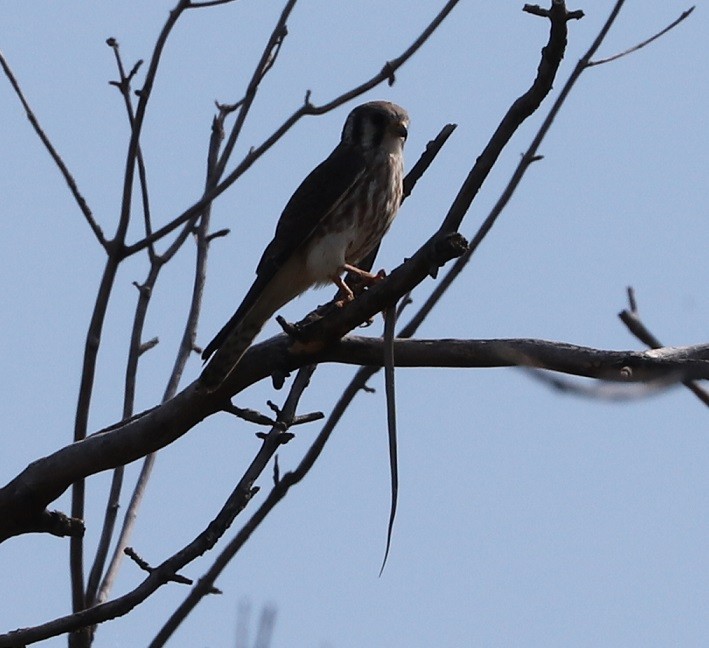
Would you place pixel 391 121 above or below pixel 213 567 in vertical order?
above

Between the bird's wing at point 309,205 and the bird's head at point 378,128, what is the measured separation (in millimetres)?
75

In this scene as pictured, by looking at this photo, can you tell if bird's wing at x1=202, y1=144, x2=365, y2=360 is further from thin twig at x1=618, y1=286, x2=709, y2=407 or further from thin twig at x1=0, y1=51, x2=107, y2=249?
thin twig at x1=618, y1=286, x2=709, y2=407

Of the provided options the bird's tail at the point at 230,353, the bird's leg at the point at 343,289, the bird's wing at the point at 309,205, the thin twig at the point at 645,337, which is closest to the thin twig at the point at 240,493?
the bird's tail at the point at 230,353

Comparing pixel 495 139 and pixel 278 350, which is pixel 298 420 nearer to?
pixel 278 350

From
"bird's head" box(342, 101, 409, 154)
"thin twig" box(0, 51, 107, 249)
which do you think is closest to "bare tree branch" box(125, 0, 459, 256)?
"thin twig" box(0, 51, 107, 249)

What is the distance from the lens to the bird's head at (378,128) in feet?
16.7

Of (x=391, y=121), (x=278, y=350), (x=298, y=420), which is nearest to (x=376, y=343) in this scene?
(x=278, y=350)

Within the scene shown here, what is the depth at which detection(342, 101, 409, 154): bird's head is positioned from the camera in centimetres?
508

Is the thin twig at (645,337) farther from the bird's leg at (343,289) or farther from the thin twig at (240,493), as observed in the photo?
the bird's leg at (343,289)

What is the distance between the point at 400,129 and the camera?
16.8 ft

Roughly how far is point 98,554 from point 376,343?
103 cm

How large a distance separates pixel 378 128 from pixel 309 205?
1.71 feet

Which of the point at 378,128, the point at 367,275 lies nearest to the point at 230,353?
the point at 367,275

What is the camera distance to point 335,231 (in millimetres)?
4766
